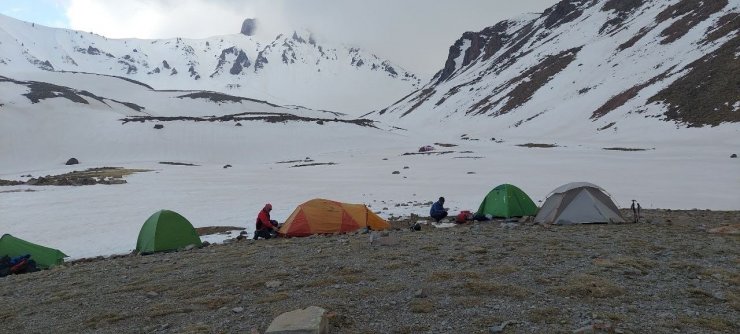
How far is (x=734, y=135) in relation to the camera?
1715 inches

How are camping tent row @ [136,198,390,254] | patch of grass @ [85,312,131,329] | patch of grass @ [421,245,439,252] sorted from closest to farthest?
patch of grass @ [85,312,131,329] → patch of grass @ [421,245,439,252] → camping tent row @ [136,198,390,254]

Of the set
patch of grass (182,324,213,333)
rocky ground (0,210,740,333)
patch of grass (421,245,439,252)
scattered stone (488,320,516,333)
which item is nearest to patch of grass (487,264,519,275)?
rocky ground (0,210,740,333)

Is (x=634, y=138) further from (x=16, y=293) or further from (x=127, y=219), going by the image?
(x=16, y=293)

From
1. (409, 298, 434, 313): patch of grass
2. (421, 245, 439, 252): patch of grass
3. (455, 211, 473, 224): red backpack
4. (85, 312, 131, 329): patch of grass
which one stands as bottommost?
(85, 312, 131, 329): patch of grass

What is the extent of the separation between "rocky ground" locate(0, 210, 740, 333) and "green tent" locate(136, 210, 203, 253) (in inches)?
38.0

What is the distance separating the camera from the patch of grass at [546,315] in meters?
7.32

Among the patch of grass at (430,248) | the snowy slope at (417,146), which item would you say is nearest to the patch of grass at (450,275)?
the patch of grass at (430,248)

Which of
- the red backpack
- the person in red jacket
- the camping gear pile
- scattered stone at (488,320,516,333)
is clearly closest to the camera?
scattered stone at (488,320,516,333)

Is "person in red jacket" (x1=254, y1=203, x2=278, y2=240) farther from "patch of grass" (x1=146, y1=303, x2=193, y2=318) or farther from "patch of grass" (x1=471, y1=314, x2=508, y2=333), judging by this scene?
"patch of grass" (x1=471, y1=314, x2=508, y2=333)

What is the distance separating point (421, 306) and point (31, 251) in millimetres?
13562

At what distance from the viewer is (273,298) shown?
9.04m

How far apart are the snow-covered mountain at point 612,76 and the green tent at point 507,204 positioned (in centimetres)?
3915

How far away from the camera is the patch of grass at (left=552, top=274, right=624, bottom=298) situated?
27.9 ft

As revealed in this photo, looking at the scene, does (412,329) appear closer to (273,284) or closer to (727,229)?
(273,284)
